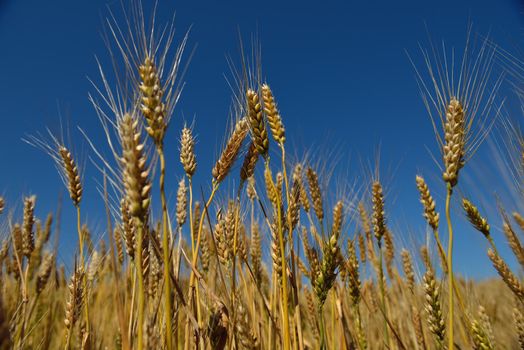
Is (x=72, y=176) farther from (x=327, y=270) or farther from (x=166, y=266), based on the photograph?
(x=327, y=270)

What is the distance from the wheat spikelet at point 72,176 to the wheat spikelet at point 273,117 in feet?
3.74

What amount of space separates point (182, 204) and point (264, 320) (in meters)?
1.05

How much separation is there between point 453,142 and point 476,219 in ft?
3.38

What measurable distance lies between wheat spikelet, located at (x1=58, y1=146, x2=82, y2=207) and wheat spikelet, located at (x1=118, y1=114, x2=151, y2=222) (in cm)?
97

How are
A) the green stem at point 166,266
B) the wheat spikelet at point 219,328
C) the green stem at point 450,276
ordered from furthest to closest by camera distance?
the wheat spikelet at point 219,328
the green stem at point 450,276
the green stem at point 166,266

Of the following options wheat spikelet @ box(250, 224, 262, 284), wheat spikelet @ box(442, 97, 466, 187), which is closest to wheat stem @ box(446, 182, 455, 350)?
wheat spikelet @ box(442, 97, 466, 187)

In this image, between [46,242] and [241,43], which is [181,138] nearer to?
[241,43]

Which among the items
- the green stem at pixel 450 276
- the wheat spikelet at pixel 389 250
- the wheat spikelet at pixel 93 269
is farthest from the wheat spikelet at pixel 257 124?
the wheat spikelet at pixel 389 250

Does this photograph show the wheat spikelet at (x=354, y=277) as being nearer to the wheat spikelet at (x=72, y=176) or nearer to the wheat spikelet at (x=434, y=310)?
the wheat spikelet at (x=434, y=310)

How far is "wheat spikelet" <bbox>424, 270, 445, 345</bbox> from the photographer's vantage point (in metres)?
1.89

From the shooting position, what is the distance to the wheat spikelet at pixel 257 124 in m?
1.74

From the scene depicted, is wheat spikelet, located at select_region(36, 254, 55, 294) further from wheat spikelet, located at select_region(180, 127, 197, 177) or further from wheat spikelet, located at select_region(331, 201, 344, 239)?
wheat spikelet, located at select_region(331, 201, 344, 239)

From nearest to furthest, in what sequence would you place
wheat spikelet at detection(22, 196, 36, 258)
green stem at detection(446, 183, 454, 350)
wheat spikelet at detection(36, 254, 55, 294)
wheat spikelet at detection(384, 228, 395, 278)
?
green stem at detection(446, 183, 454, 350) < wheat spikelet at detection(22, 196, 36, 258) < wheat spikelet at detection(36, 254, 55, 294) < wheat spikelet at detection(384, 228, 395, 278)

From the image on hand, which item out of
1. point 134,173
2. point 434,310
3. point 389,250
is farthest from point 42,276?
point 389,250
